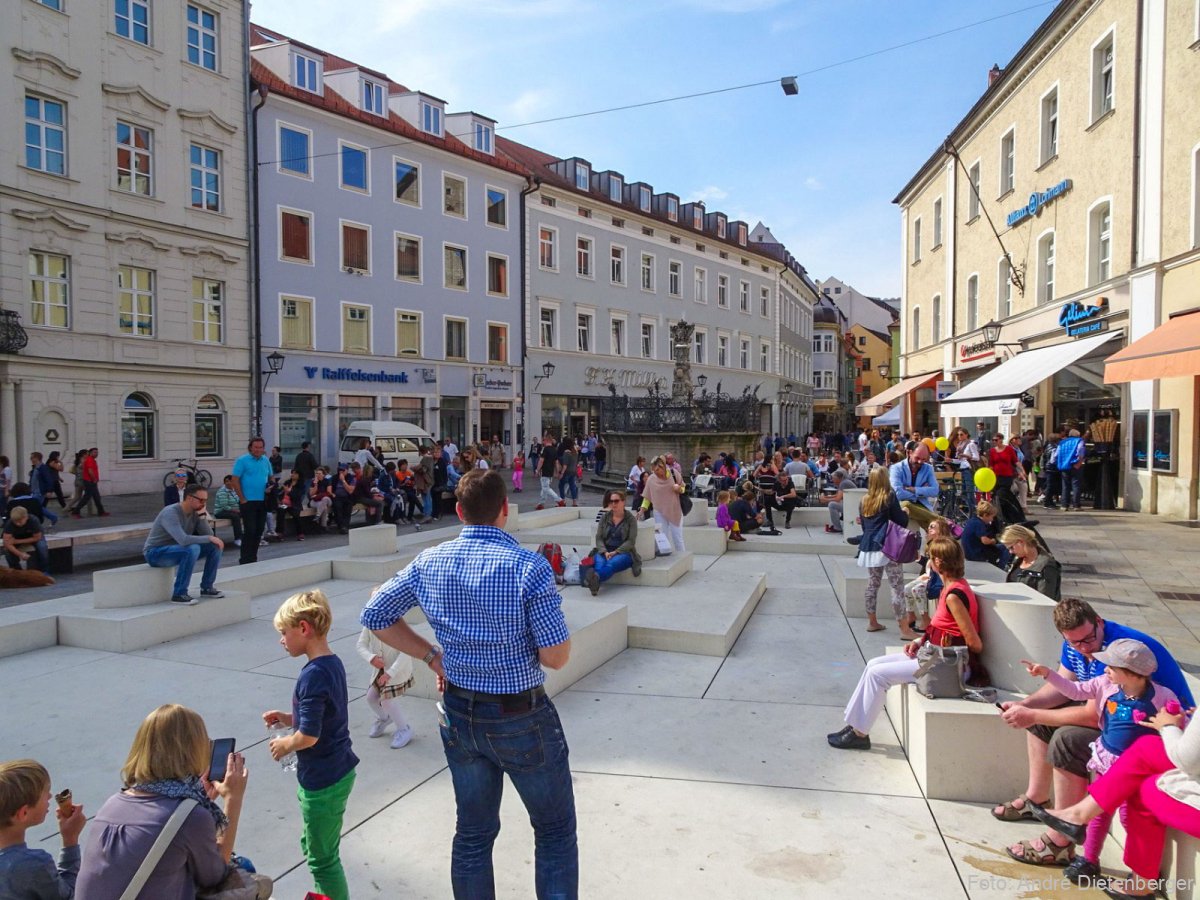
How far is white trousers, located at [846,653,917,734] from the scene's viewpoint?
14.8 ft

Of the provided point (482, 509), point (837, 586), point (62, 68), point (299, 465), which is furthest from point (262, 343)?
point (482, 509)

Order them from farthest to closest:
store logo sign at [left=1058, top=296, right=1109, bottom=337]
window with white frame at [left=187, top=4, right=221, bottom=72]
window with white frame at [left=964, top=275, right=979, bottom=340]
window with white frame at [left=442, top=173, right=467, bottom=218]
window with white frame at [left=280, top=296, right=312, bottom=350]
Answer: window with white frame at [left=442, top=173, right=467, bottom=218] → window with white frame at [left=280, top=296, right=312, bottom=350] → window with white frame at [left=964, top=275, right=979, bottom=340] → window with white frame at [left=187, top=4, right=221, bottom=72] → store logo sign at [left=1058, top=296, right=1109, bottom=337]

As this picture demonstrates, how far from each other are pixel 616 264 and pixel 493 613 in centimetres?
3918

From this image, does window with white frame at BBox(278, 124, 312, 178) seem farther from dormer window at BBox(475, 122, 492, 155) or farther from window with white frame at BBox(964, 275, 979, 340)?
window with white frame at BBox(964, 275, 979, 340)

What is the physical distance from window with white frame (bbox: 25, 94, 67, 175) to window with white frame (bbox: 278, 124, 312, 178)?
6534 mm

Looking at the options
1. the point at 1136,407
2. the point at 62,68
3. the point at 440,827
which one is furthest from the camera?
the point at 62,68

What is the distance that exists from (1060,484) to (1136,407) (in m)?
2.26

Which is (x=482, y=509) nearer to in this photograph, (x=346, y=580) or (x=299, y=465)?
(x=346, y=580)

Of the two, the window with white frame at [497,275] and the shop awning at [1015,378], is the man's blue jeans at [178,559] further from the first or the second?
the window with white frame at [497,275]

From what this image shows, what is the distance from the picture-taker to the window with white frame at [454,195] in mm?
32000

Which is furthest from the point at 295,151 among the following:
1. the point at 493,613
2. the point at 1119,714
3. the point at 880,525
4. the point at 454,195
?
the point at 1119,714

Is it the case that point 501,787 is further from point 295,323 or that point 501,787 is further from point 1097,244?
point 295,323

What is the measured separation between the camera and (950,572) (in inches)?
190

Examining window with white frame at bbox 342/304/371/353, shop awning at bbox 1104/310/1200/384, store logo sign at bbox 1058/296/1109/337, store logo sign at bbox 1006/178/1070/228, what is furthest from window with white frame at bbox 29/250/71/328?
store logo sign at bbox 1006/178/1070/228
